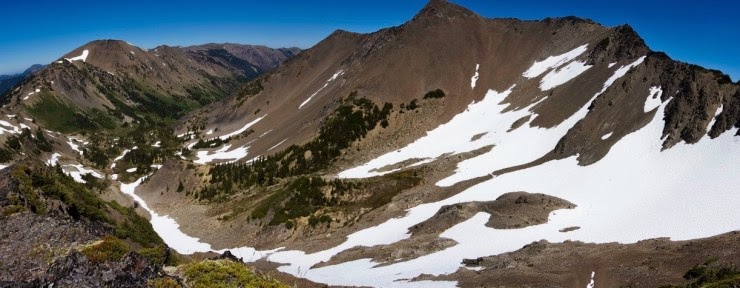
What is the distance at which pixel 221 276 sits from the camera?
16.8 metres

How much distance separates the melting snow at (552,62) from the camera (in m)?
120

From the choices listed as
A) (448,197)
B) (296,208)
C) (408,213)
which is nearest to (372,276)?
(408,213)

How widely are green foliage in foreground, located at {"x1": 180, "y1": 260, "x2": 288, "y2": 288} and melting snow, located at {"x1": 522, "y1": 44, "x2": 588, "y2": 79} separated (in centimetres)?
11265

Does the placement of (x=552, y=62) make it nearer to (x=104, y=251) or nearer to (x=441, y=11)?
(x=441, y=11)

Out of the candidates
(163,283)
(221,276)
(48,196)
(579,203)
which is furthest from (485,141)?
(163,283)

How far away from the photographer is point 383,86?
131m

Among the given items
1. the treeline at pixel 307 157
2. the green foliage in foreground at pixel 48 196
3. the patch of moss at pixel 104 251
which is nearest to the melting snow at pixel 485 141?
the treeline at pixel 307 157

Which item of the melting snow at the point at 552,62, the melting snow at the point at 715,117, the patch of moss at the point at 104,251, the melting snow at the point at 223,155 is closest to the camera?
the patch of moss at the point at 104,251

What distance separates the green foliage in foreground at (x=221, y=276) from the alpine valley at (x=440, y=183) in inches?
2.7

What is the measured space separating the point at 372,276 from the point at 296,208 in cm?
3232

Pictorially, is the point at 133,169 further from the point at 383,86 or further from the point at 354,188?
the point at 354,188

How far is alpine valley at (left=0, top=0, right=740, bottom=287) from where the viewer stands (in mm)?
32688

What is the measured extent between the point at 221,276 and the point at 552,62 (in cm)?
11982

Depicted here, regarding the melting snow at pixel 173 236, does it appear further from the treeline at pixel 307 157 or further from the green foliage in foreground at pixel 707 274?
the green foliage in foreground at pixel 707 274
